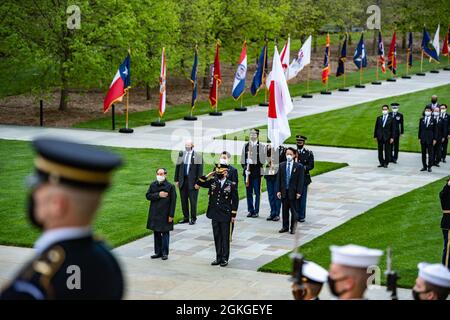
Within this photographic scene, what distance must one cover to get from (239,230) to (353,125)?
17.2 metres

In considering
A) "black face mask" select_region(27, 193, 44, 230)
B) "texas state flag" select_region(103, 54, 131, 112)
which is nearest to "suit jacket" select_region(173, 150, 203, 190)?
"texas state flag" select_region(103, 54, 131, 112)

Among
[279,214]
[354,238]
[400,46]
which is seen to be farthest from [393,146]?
[400,46]

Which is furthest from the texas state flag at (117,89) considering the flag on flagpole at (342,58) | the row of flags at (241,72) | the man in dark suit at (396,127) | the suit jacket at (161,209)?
the flag on flagpole at (342,58)

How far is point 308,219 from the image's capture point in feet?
63.2

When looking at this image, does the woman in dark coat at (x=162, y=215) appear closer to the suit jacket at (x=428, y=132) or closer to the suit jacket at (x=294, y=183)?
the suit jacket at (x=294, y=183)

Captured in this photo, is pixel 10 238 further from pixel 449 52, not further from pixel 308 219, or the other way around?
pixel 449 52

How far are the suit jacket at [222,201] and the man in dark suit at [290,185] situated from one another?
7.82ft

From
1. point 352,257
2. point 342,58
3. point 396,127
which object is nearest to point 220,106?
point 342,58

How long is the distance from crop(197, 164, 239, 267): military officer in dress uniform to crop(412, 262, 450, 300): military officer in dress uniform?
9520mm

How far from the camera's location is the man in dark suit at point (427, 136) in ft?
84.3

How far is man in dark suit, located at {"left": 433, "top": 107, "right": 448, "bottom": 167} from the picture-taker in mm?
26031

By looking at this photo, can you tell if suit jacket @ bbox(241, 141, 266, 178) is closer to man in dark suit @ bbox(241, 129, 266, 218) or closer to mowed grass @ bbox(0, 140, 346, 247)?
man in dark suit @ bbox(241, 129, 266, 218)

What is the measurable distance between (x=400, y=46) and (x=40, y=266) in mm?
67374

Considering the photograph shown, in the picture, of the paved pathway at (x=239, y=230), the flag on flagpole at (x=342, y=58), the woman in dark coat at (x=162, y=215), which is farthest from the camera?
the flag on flagpole at (x=342, y=58)
